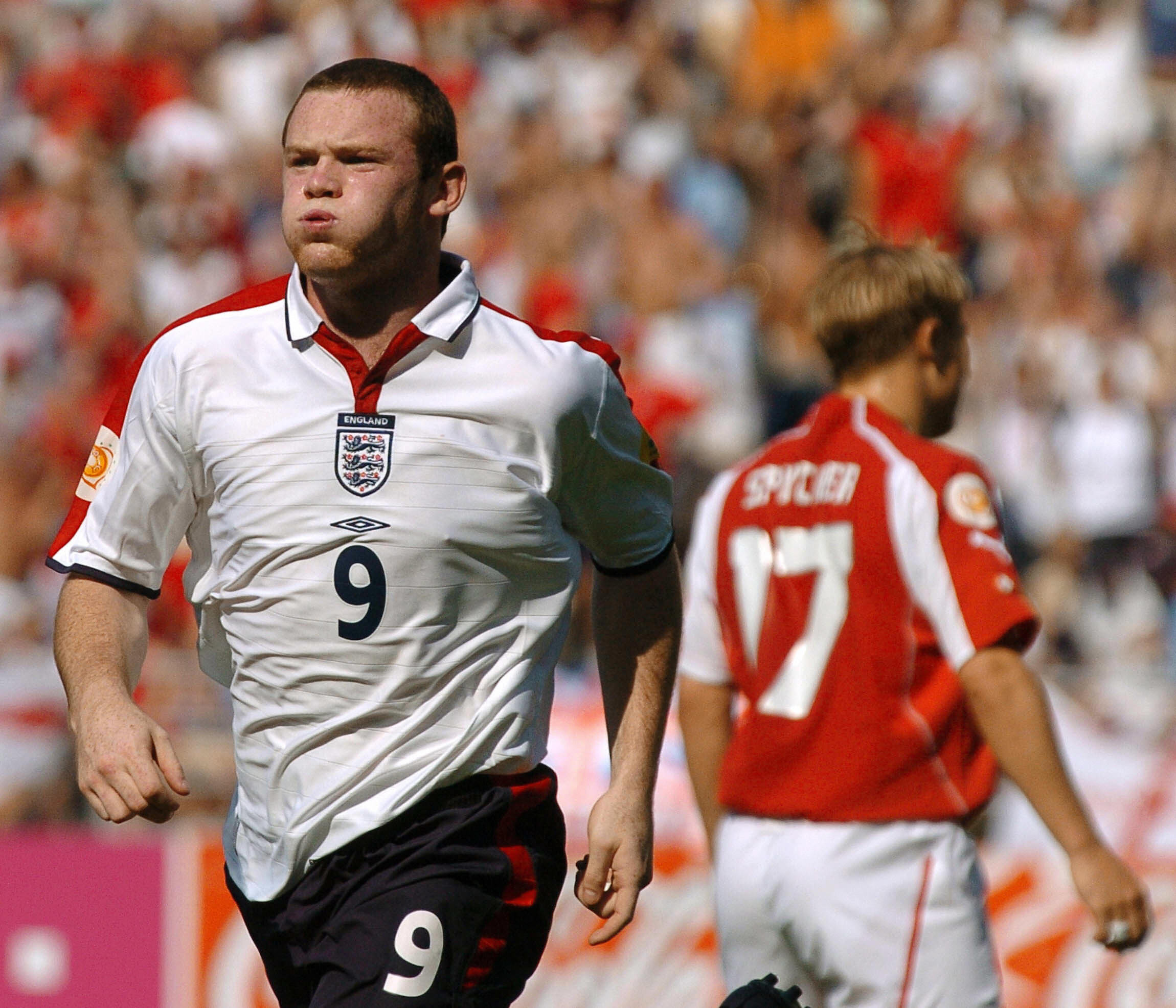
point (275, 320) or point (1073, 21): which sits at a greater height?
point (1073, 21)


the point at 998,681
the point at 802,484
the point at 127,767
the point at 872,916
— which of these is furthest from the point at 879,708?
the point at 127,767

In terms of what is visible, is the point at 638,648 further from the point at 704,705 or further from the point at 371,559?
the point at 704,705

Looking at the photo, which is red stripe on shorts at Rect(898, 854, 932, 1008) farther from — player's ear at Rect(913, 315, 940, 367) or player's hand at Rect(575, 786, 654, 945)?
player's ear at Rect(913, 315, 940, 367)

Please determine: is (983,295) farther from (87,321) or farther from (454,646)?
(454,646)

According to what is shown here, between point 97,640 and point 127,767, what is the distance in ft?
1.19

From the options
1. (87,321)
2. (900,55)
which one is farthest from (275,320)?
(900,55)

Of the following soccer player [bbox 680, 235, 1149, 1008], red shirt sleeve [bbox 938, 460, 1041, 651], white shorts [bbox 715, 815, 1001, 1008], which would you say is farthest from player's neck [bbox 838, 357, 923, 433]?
white shorts [bbox 715, 815, 1001, 1008]

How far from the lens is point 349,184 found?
3.08 meters

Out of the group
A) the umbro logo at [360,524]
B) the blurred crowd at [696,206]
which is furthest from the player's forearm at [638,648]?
the blurred crowd at [696,206]

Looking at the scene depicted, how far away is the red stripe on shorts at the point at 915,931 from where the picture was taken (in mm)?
3900

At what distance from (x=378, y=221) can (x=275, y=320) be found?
0.92 feet

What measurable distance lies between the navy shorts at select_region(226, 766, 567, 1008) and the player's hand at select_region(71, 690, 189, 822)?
400 mm

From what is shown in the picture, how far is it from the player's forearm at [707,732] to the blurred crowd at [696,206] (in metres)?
3.88

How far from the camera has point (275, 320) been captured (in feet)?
10.5
